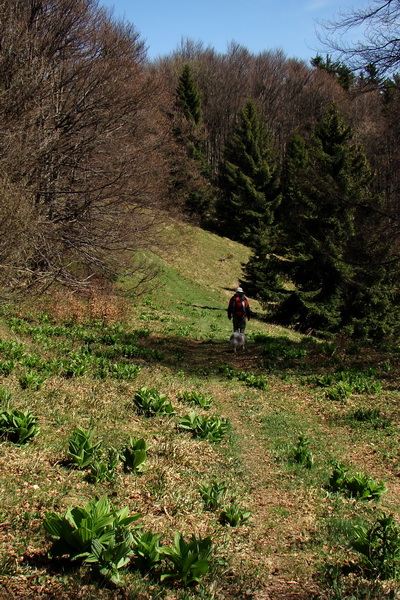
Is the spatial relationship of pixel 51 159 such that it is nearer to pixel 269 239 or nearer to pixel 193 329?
pixel 193 329

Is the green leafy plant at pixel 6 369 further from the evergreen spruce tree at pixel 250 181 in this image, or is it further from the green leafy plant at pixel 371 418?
the evergreen spruce tree at pixel 250 181

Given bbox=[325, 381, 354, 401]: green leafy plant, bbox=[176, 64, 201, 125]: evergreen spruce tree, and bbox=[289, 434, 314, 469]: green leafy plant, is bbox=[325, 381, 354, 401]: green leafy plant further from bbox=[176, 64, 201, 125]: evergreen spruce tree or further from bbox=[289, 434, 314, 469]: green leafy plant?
bbox=[176, 64, 201, 125]: evergreen spruce tree

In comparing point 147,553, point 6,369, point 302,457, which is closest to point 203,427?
point 302,457

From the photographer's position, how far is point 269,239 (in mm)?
39125

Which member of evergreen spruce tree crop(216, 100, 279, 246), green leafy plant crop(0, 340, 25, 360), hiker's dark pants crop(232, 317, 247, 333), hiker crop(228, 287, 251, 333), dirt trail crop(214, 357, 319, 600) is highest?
evergreen spruce tree crop(216, 100, 279, 246)

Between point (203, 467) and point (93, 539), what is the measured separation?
2.71 m

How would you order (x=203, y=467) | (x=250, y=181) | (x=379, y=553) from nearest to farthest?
(x=379, y=553)
(x=203, y=467)
(x=250, y=181)

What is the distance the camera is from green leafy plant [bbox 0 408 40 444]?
547cm

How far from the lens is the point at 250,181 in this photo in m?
46.4

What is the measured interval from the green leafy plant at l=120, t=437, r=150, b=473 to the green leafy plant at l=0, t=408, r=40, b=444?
105 cm

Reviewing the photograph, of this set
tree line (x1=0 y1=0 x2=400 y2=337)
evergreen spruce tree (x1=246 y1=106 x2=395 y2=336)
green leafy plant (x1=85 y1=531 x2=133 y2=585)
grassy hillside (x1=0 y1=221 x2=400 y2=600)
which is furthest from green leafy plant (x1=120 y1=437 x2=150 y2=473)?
evergreen spruce tree (x1=246 y1=106 x2=395 y2=336)

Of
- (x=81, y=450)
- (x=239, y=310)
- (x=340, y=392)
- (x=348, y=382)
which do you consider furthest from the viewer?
(x=239, y=310)

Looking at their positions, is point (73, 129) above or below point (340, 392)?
above

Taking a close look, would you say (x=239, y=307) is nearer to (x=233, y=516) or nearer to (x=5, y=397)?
(x=5, y=397)
